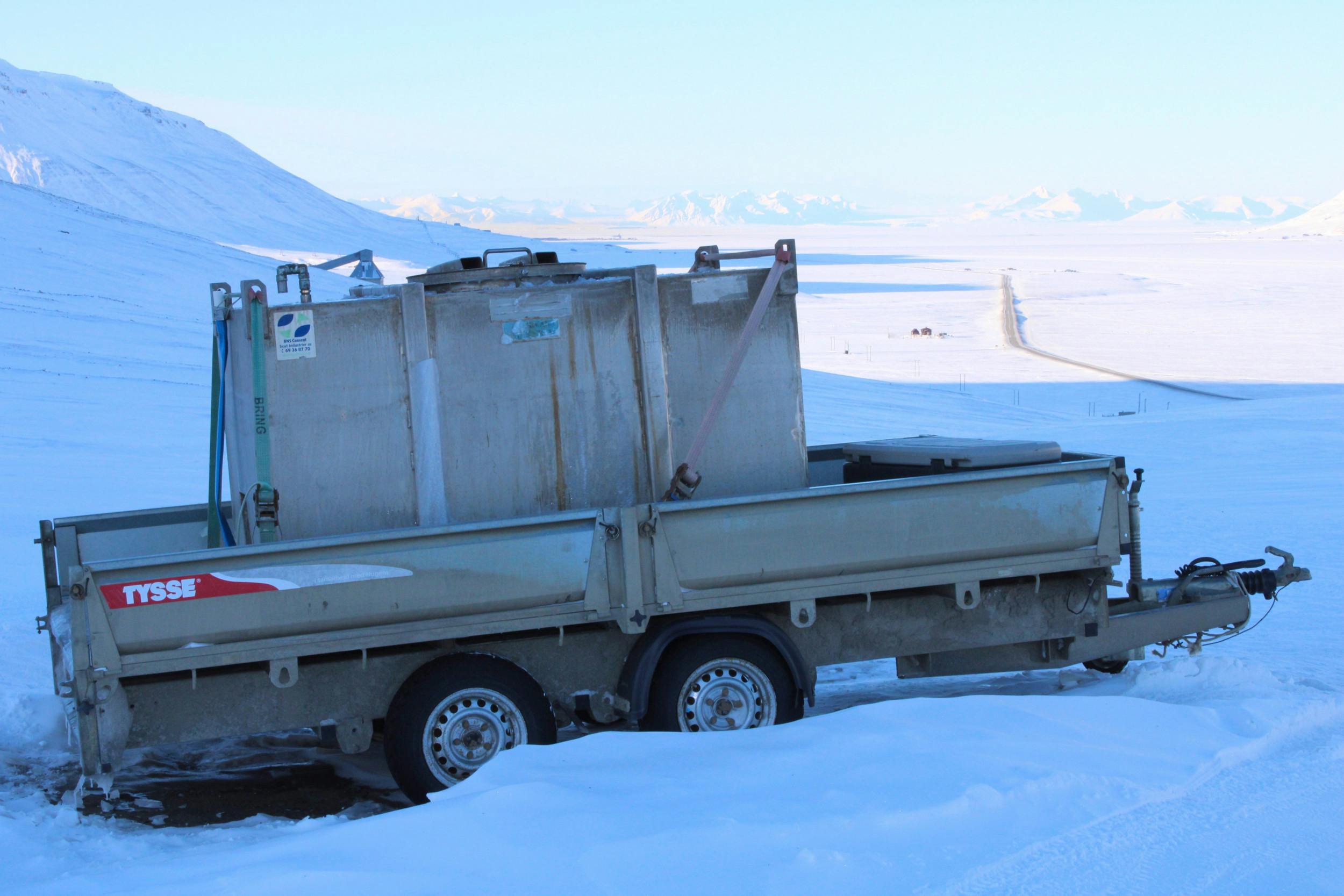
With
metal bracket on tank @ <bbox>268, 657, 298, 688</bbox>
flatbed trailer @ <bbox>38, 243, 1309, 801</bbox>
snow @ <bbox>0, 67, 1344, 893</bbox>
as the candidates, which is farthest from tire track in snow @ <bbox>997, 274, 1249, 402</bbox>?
metal bracket on tank @ <bbox>268, 657, 298, 688</bbox>

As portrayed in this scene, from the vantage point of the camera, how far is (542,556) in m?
5.41

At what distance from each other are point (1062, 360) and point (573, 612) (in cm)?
3028

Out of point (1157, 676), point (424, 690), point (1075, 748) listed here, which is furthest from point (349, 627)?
point (1157, 676)

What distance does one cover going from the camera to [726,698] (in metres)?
5.76

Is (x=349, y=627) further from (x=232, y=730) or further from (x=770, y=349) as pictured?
(x=770, y=349)

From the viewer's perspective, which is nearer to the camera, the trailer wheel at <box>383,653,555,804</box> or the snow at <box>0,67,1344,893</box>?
the snow at <box>0,67,1344,893</box>

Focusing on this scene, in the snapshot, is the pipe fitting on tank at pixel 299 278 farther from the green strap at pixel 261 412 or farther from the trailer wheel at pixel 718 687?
the trailer wheel at pixel 718 687

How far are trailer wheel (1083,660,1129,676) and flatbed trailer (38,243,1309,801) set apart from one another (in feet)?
2.82

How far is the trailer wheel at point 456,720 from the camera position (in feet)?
17.8

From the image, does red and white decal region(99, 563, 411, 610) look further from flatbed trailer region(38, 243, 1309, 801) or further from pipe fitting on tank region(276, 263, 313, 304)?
pipe fitting on tank region(276, 263, 313, 304)

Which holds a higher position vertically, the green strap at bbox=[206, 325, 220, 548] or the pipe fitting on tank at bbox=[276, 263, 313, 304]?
the pipe fitting on tank at bbox=[276, 263, 313, 304]

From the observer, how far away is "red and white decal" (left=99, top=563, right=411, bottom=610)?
504 centimetres

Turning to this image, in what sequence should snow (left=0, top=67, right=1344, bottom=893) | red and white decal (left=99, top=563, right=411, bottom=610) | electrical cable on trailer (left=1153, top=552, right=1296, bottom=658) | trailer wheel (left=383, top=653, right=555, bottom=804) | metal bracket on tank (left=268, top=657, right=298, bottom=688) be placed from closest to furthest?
snow (left=0, top=67, right=1344, bottom=893), red and white decal (left=99, top=563, right=411, bottom=610), metal bracket on tank (left=268, top=657, right=298, bottom=688), trailer wheel (left=383, top=653, right=555, bottom=804), electrical cable on trailer (left=1153, top=552, right=1296, bottom=658)

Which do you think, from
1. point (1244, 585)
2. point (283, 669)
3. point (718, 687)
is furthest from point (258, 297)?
point (1244, 585)
